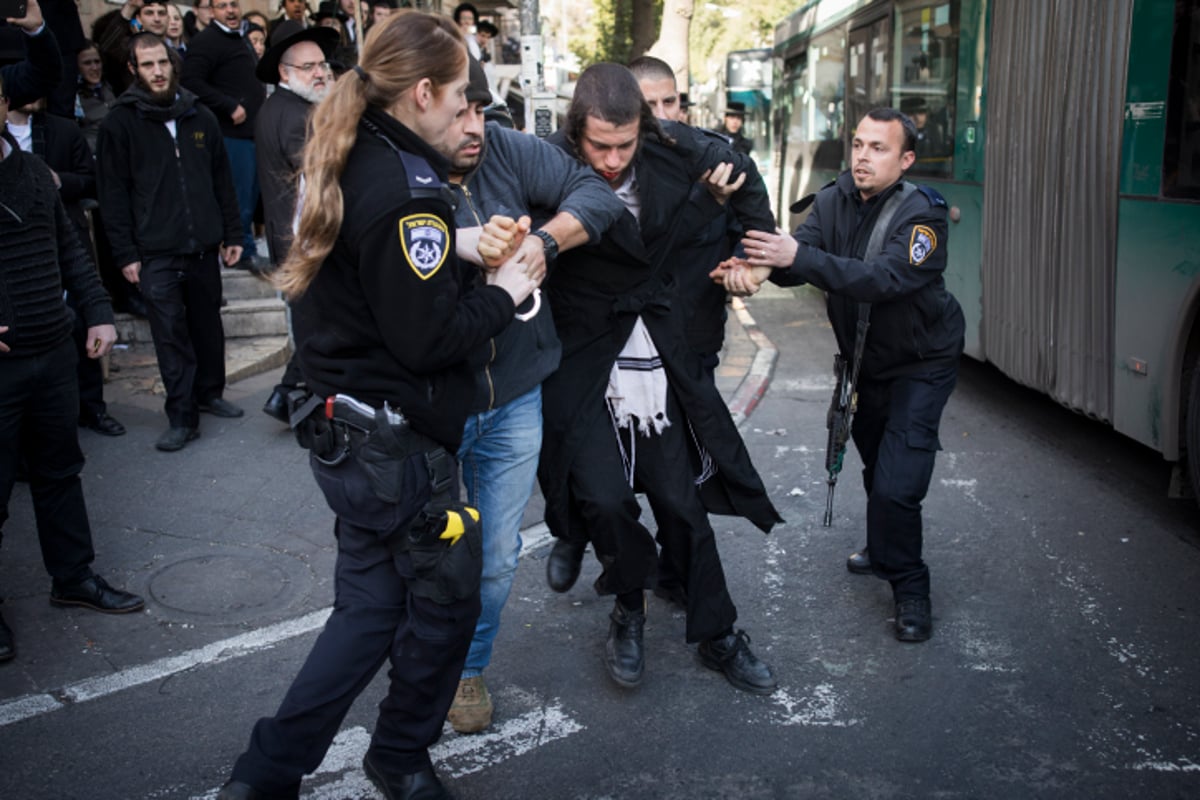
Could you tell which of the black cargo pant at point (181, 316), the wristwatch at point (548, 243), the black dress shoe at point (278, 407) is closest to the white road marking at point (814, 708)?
the wristwatch at point (548, 243)

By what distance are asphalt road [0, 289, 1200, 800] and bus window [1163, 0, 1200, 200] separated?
150cm

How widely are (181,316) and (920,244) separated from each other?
4.15m

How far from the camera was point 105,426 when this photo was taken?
6.25 m

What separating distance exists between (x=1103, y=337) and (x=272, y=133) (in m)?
4.38

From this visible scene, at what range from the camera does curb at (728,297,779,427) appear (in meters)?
7.18

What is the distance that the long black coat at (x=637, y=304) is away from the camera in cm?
336

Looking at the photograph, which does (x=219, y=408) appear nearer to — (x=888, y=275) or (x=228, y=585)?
(x=228, y=585)

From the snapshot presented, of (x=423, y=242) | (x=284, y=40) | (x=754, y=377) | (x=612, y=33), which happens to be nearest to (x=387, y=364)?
(x=423, y=242)

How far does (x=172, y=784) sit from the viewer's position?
10.1 ft

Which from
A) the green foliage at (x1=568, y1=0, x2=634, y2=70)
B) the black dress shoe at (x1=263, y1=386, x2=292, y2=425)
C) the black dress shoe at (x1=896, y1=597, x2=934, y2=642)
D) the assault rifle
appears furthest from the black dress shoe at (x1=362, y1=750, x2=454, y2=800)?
the green foliage at (x1=568, y1=0, x2=634, y2=70)

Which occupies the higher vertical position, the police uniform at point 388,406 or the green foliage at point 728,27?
the green foliage at point 728,27

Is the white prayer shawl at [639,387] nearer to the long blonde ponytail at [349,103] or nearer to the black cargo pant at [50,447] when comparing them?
the long blonde ponytail at [349,103]

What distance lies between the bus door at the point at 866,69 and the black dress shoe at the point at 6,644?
23.8 feet

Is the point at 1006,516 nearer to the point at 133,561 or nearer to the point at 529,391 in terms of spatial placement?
the point at 529,391
